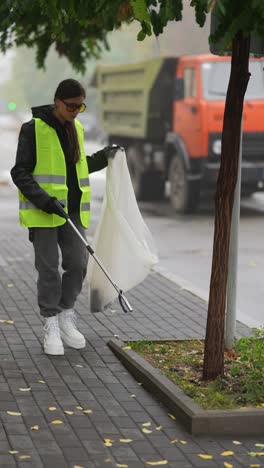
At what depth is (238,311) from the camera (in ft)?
31.2

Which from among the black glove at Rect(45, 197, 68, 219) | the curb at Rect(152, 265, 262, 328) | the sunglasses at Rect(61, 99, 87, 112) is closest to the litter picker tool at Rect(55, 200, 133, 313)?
the black glove at Rect(45, 197, 68, 219)

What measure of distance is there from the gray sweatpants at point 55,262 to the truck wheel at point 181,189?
11.4 meters

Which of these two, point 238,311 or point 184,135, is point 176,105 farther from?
point 238,311

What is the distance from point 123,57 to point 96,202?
2465 inches

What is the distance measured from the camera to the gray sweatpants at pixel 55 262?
7375 millimetres

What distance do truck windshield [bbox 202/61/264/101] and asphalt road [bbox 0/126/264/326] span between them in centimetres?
203

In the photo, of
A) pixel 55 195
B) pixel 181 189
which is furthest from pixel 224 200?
pixel 181 189

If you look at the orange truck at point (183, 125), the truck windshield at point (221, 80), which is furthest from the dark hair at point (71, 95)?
the truck windshield at point (221, 80)

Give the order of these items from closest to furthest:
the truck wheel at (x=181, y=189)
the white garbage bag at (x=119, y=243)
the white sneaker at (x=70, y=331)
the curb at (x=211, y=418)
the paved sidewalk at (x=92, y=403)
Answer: the paved sidewalk at (x=92, y=403), the curb at (x=211, y=418), the white sneaker at (x=70, y=331), the white garbage bag at (x=119, y=243), the truck wheel at (x=181, y=189)

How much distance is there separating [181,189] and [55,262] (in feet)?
39.5

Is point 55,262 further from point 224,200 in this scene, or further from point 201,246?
point 201,246

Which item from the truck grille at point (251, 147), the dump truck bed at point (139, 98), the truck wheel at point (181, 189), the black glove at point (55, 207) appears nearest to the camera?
the black glove at point (55, 207)

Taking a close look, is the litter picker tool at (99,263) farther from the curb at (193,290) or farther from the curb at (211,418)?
the curb at (193,290)

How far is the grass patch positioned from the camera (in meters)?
6.01
